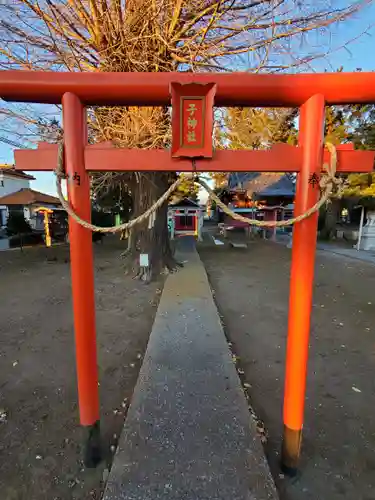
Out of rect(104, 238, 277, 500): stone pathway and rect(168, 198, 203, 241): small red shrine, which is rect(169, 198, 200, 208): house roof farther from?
rect(104, 238, 277, 500): stone pathway

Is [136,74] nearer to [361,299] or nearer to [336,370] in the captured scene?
[336,370]

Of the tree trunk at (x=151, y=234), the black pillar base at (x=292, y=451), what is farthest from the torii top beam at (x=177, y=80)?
the tree trunk at (x=151, y=234)

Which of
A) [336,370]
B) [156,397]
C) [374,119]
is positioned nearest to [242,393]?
[156,397]

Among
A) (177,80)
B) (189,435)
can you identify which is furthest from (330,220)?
(177,80)

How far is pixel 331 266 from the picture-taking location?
37.7ft

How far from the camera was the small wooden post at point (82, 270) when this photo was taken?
1977 mm

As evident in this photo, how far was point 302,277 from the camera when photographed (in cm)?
215

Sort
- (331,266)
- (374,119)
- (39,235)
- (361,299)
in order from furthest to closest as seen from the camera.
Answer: (39,235) → (374,119) → (331,266) → (361,299)

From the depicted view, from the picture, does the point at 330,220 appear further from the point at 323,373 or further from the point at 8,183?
the point at 8,183

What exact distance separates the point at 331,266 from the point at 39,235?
58.0 ft

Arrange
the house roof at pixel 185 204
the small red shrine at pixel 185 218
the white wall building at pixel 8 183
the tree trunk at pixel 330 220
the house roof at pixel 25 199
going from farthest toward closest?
the white wall building at pixel 8 183
the tree trunk at pixel 330 220
the house roof at pixel 185 204
the small red shrine at pixel 185 218
the house roof at pixel 25 199

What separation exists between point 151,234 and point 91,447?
23.6ft

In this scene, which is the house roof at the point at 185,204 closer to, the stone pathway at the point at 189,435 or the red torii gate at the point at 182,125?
the stone pathway at the point at 189,435

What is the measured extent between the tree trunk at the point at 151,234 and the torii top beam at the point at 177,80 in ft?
21.4
